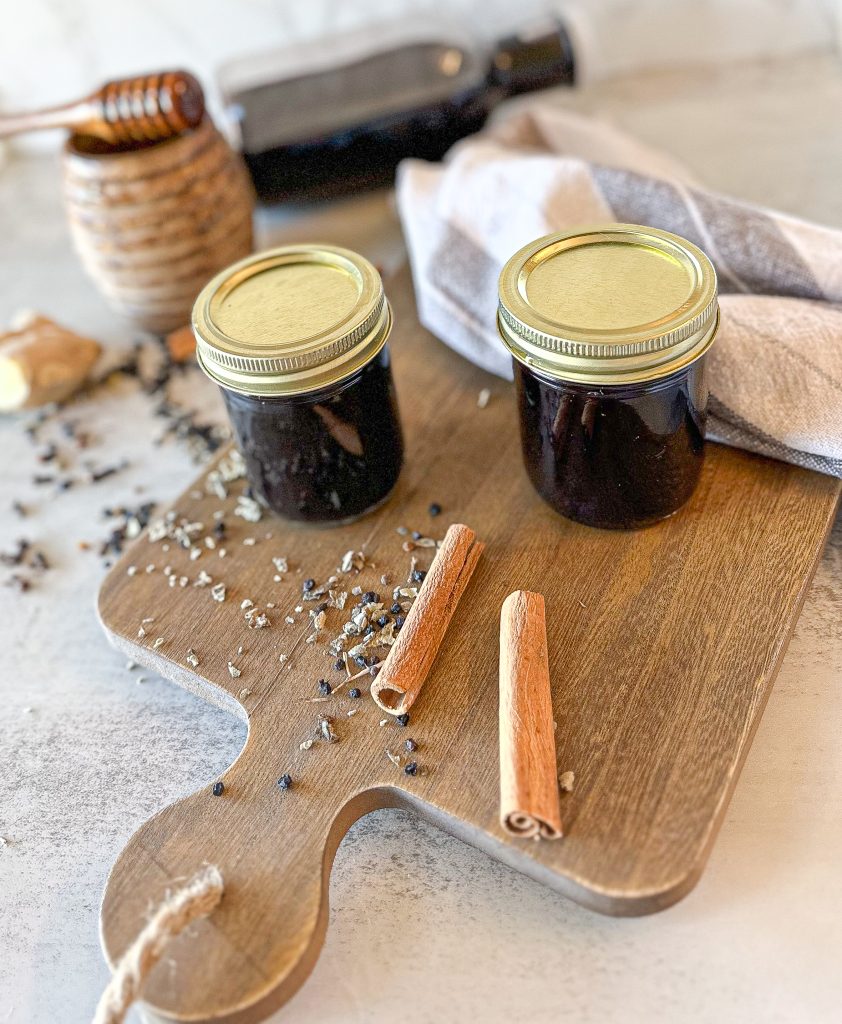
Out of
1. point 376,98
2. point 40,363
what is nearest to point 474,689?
point 40,363

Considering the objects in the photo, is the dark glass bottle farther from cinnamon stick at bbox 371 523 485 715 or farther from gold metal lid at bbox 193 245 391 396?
cinnamon stick at bbox 371 523 485 715

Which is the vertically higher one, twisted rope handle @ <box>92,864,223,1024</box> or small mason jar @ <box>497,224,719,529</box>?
small mason jar @ <box>497,224,719,529</box>

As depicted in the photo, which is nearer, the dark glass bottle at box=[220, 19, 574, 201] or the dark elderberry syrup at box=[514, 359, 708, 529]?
the dark elderberry syrup at box=[514, 359, 708, 529]

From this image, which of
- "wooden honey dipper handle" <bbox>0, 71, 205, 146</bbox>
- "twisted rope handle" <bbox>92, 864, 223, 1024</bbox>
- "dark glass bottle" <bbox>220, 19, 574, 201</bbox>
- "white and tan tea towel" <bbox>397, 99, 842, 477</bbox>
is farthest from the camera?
"dark glass bottle" <bbox>220, 19, 574, 201</bbox>

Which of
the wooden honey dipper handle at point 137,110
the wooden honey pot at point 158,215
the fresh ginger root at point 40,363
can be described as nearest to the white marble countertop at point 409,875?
the fresh ginger root at point 40,363

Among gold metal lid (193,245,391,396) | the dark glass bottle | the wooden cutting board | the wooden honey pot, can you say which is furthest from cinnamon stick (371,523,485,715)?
the dark glass bottle

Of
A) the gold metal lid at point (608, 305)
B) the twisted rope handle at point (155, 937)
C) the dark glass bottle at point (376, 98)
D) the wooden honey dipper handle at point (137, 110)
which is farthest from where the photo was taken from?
the dark glass bottle at point (376, 98)

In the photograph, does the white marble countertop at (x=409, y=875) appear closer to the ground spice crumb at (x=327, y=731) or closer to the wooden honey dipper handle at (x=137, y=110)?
the ground spice crumb at (x=327, y=731)
